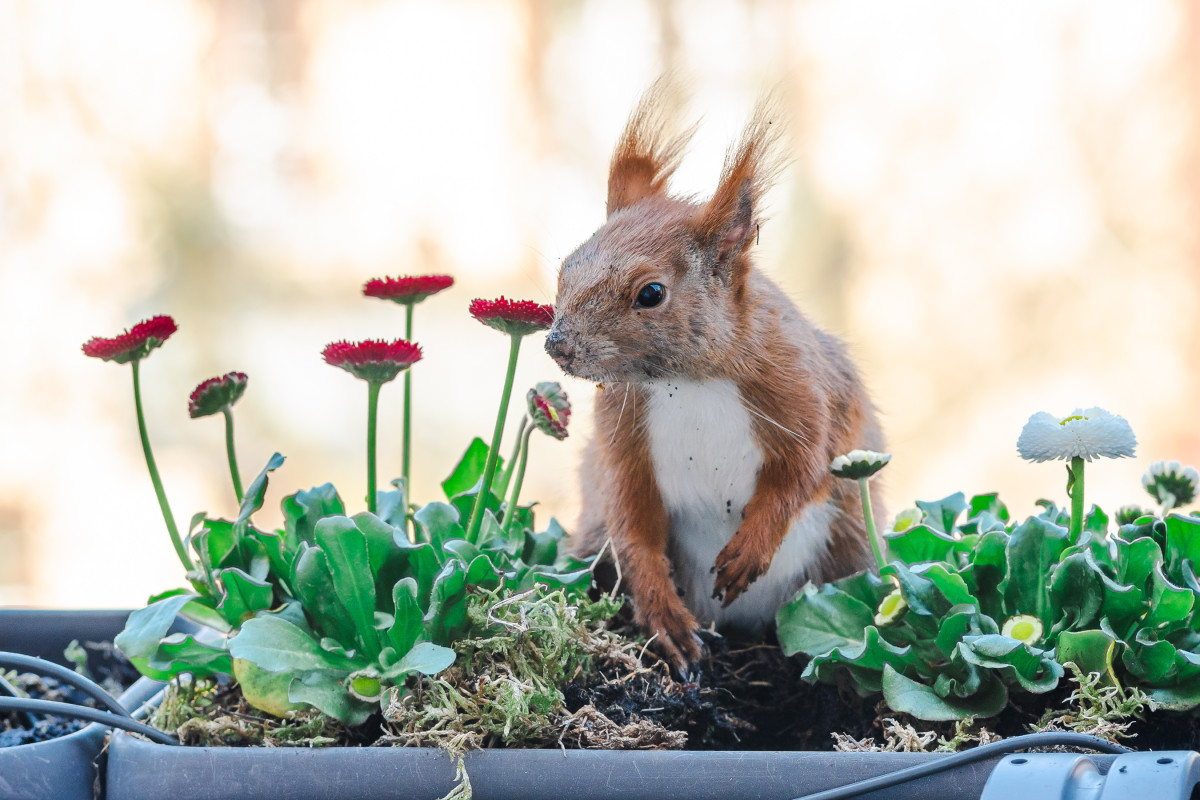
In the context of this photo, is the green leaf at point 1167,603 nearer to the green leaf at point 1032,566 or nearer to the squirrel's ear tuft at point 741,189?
the green leaf at point 1032,566

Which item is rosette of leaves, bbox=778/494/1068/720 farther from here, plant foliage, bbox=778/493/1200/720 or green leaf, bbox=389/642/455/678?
green leaf, bbox=389/642/455/678

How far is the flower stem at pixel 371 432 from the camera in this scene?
97cm

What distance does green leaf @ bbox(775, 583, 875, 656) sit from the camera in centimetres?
103

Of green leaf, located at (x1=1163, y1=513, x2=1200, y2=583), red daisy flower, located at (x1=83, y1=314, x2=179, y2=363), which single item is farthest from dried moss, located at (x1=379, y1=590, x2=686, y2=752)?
green leaf, located at (x1=1163, y1=513, x2=1200, y2=583)

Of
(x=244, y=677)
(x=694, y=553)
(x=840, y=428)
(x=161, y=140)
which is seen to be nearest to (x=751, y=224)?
(x=840, y=428)

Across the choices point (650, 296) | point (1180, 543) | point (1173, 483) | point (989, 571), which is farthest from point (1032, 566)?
point (650, 296)

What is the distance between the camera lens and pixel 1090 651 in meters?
0.91

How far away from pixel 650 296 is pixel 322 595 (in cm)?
38

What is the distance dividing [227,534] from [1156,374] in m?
2.48

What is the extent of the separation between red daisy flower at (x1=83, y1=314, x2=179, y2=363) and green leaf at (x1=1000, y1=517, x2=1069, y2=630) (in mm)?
752

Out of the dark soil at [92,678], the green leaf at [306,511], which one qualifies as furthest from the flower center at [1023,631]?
the dark soil at [92,678]

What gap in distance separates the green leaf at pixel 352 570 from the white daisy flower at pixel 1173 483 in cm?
78

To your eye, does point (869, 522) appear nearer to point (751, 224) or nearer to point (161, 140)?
point (751, 224)

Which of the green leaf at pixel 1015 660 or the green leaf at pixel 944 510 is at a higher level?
the green leaf at pixel 944 510
